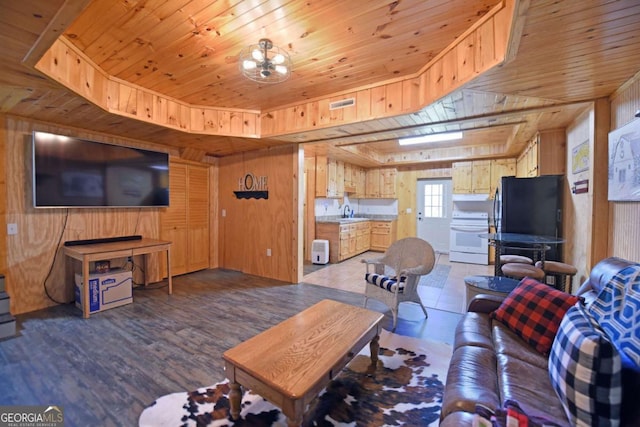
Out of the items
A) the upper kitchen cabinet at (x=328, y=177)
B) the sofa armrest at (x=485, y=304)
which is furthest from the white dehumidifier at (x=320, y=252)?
the sofa armrest at (x=485, y=304)

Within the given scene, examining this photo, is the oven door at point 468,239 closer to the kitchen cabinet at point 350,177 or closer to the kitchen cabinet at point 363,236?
the kitchen cabinet at point 363,236

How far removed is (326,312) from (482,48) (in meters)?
2.28

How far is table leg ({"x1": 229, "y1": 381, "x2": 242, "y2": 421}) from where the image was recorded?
5.37 ft

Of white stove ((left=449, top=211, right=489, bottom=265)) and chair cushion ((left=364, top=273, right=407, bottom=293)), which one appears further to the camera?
white stove ((left=449, top=211, right=489, bottom=265))

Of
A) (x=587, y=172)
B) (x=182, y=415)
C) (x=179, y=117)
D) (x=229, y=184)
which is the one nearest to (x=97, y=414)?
(x=182, y=415)

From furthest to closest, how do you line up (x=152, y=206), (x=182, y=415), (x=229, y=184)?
(x=229, y=184) → (x=152, y=206) → (x=182, y=415)

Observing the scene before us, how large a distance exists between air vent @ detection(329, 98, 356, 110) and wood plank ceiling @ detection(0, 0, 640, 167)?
0.41 ft

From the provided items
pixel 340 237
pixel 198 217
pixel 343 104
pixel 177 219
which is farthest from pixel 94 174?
pixel 340 237

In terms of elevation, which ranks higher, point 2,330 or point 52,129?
point 52,129

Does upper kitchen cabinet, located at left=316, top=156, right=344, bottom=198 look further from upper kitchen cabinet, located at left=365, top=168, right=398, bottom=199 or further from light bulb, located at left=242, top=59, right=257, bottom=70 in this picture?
light bulb, located at left=242, top=59, right=257, bottom=70

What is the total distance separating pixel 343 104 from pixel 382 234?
15.9 feet

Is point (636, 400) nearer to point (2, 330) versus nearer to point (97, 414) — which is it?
point (97, 414)

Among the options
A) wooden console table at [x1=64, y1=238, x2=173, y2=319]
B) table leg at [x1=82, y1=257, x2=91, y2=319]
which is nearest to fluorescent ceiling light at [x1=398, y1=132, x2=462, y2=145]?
wooden console table at [x1=64, y1=238, x2=173, y2=319]

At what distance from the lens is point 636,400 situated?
0.99 metres
